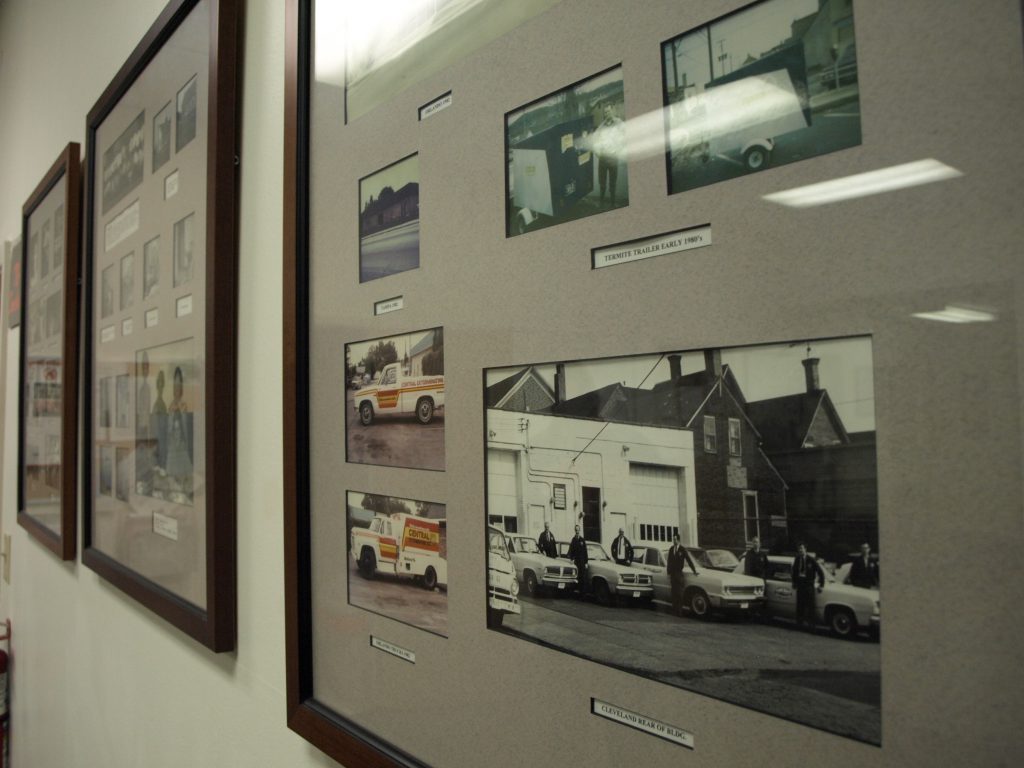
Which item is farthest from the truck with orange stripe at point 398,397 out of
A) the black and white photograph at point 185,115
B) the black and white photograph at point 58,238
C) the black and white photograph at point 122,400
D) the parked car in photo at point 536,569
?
the black and white photograph at point 58,238

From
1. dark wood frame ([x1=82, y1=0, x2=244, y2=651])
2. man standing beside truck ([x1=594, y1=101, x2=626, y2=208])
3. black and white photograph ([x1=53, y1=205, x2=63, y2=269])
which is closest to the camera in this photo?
man standing beside truck ([x1=594, y1=101, x2=626, y2=208])

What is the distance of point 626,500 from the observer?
0.32m

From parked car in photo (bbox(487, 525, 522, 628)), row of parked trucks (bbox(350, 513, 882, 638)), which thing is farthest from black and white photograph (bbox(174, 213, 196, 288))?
parked car in photo (bbox(487, 525, 522, 628))

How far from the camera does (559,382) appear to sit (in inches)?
14.0

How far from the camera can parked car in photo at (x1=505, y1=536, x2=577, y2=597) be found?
355 millimetres

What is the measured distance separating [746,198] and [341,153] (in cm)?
36

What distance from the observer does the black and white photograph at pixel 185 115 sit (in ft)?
2.46

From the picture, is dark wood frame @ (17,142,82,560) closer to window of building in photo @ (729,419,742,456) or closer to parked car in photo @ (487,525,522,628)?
parked car in photo @ (487,525,522,628)

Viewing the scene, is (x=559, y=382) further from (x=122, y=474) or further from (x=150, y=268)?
(x=122, y=474)

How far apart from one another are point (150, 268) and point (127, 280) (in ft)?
0.36
